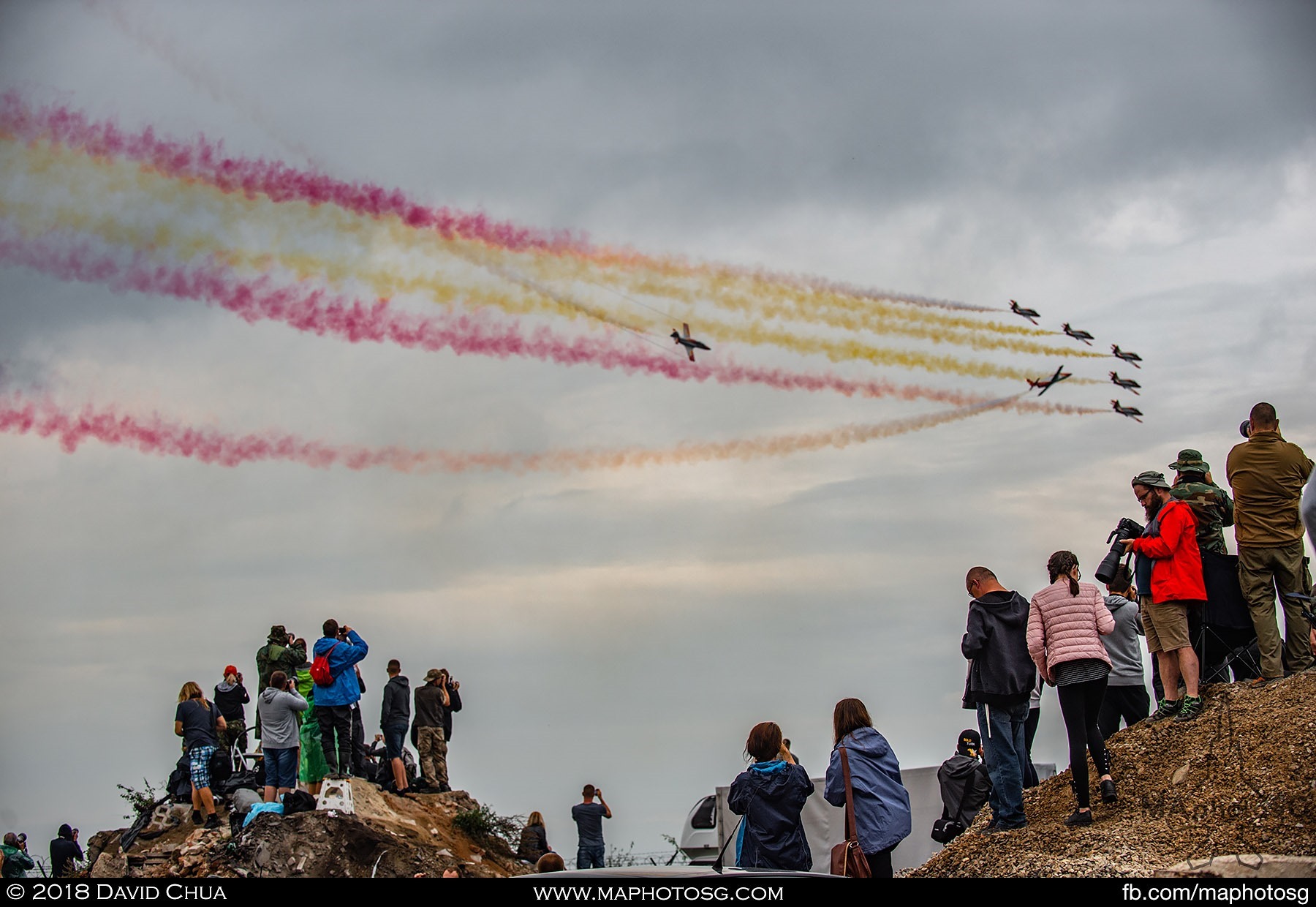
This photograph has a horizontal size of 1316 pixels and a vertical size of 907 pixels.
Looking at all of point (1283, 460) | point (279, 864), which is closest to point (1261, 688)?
point (1283, 460)

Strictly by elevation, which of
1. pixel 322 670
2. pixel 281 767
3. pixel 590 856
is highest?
pixel 322 670

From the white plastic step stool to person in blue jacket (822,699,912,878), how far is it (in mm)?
7875

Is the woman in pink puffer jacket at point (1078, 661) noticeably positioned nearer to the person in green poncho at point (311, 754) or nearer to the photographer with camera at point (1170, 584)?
the photographer with camera at point (1170, 584)

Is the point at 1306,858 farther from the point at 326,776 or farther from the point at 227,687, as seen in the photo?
the point at 227,687

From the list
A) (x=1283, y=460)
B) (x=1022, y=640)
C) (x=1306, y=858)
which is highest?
(x=1283, y=460)

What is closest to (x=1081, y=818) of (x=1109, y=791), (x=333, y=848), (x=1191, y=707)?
(x=1109, y=791)

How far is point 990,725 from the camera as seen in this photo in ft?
32.1

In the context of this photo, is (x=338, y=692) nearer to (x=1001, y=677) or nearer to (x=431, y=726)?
(x=431, y=726)

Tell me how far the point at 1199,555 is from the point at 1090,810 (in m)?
2.56

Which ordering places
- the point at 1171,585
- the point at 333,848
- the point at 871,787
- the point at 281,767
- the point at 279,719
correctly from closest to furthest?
the point at 871,787 → the point at 1171,585 → the point at 333,848 → the point at 279,719 → the point at 281,767

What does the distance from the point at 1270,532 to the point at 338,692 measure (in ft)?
34.6

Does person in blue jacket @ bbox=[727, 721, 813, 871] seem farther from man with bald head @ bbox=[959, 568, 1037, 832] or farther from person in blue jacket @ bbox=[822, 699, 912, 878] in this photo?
man with bald head @ bbox=[959, 568, 1037, 832]

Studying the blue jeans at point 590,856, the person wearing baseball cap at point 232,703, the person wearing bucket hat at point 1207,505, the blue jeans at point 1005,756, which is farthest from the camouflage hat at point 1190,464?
the person wearing baseball cap at point 232,703

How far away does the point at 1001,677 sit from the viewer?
962 cm
